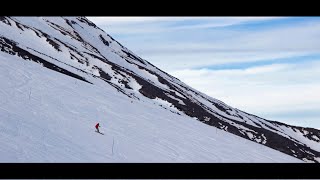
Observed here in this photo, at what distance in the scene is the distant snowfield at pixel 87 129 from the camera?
13.1 meters

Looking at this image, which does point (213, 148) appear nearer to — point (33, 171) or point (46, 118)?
point (46, 118)

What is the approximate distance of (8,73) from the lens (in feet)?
87.0

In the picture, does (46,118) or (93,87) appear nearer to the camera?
(46,118)

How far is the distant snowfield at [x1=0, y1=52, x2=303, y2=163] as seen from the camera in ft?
43.0

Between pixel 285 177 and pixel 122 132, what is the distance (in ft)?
59.4

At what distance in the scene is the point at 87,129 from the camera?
60.7 ft

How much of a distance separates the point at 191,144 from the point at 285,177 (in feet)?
62.0

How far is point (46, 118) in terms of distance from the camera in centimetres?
1820
